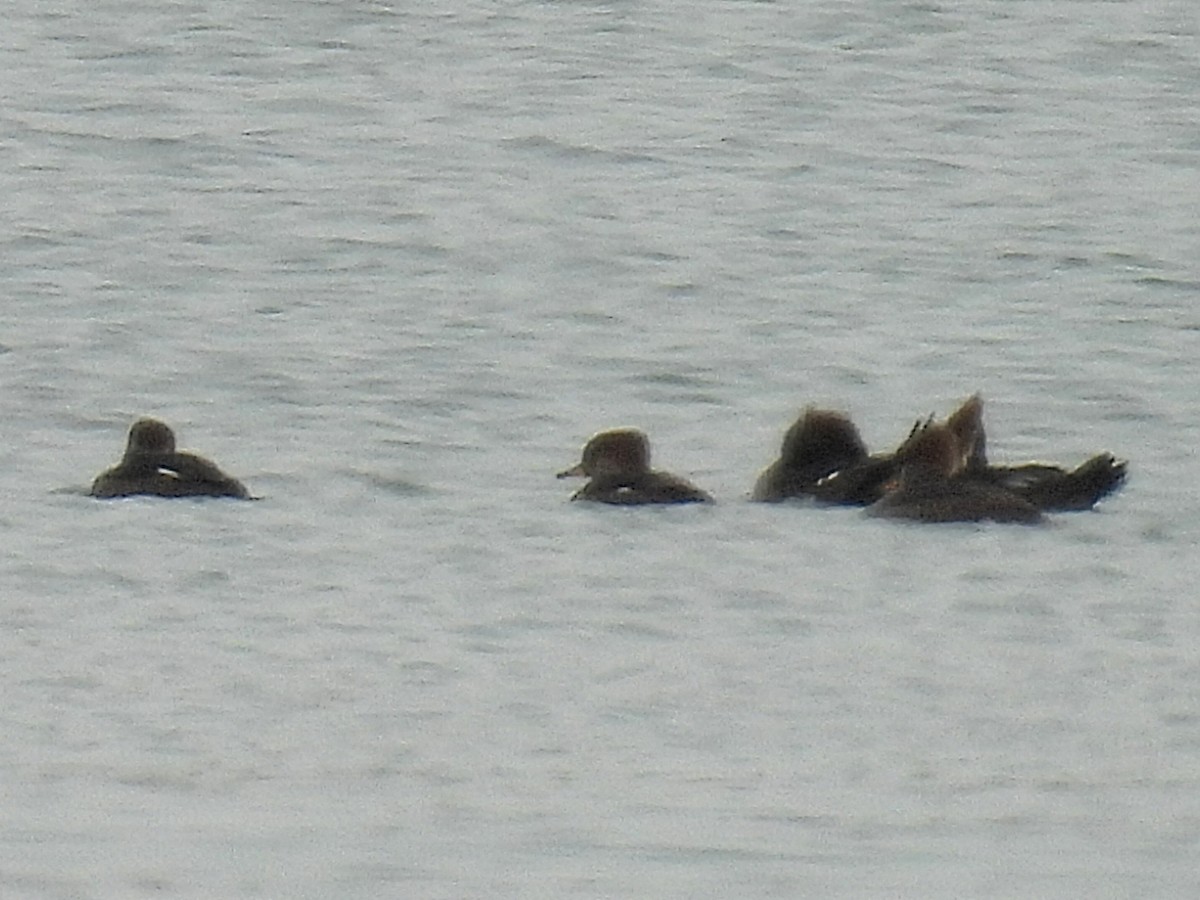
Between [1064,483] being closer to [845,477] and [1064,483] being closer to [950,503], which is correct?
[950,503]

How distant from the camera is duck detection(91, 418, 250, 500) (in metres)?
12.4

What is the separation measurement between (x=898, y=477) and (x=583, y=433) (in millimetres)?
1939

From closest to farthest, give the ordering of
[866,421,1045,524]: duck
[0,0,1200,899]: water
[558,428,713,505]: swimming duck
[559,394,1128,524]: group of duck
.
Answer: [0,0,1200,899]: water
[866,421,1045,524]: duck
[559,394,1128,524]: group of duck
[558,428,713,505]: swimming duck

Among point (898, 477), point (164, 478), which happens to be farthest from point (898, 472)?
point (164, 478)

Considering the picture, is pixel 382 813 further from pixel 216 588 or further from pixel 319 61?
pixel 319 61

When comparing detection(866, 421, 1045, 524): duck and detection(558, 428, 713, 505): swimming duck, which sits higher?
detection(866, 421, 1045, 524): duck

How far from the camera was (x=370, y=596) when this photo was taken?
425 inches

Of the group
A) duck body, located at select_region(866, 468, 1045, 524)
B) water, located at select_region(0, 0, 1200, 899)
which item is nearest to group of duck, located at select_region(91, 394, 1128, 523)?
duck body, located at select_region(866, 468, 1045, 524)

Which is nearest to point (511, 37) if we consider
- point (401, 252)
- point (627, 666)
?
point (401, 252)

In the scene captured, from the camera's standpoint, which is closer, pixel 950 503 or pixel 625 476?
pixel 950 503

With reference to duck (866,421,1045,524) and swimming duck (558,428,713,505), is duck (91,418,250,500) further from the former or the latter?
duck (866,421,1045,524)

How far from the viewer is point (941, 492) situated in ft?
40.6

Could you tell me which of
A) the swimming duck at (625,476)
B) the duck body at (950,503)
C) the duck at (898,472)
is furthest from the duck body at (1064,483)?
the swimming duck at (625,476)

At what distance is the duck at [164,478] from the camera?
12375mm
